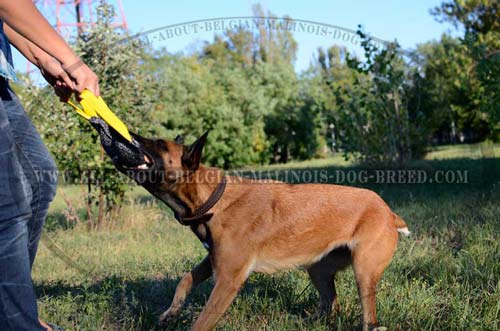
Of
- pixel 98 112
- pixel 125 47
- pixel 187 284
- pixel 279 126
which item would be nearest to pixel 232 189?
pixel 187 284

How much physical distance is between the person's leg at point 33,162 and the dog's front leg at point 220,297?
3.86ft

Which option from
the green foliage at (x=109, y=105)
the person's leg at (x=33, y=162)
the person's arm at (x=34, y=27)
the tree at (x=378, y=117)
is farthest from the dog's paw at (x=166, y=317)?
the tree at (x=378, y=117)

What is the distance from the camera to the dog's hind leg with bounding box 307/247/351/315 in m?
3.98

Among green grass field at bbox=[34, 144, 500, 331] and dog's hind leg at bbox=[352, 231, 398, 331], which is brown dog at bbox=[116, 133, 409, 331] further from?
green grass field at bbox=[34, 144, 500, 331]

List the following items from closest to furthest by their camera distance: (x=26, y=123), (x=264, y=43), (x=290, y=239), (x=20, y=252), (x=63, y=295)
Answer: (x=20, y=252) < (x=26, y=123) < (x=290, y=239) < (x=63, y=295) < (x=264, y=43)

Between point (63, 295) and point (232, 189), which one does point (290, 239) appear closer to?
point (232, 189)

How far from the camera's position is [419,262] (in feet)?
15.7

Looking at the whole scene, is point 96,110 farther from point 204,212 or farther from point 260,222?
point 260,222

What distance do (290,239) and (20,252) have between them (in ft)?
6.32

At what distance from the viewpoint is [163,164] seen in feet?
11.7

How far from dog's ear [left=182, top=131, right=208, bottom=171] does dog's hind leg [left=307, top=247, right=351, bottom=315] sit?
4.12 ft

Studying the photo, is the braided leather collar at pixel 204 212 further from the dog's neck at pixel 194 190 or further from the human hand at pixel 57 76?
the human hand at pixel 57 76

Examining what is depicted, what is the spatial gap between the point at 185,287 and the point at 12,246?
5.37 feet

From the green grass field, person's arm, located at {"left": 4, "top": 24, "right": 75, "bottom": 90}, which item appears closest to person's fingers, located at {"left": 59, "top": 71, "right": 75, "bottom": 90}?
person's arm, located at {"left": 4, "top": 24, "right": 75, "bottom": 90}
